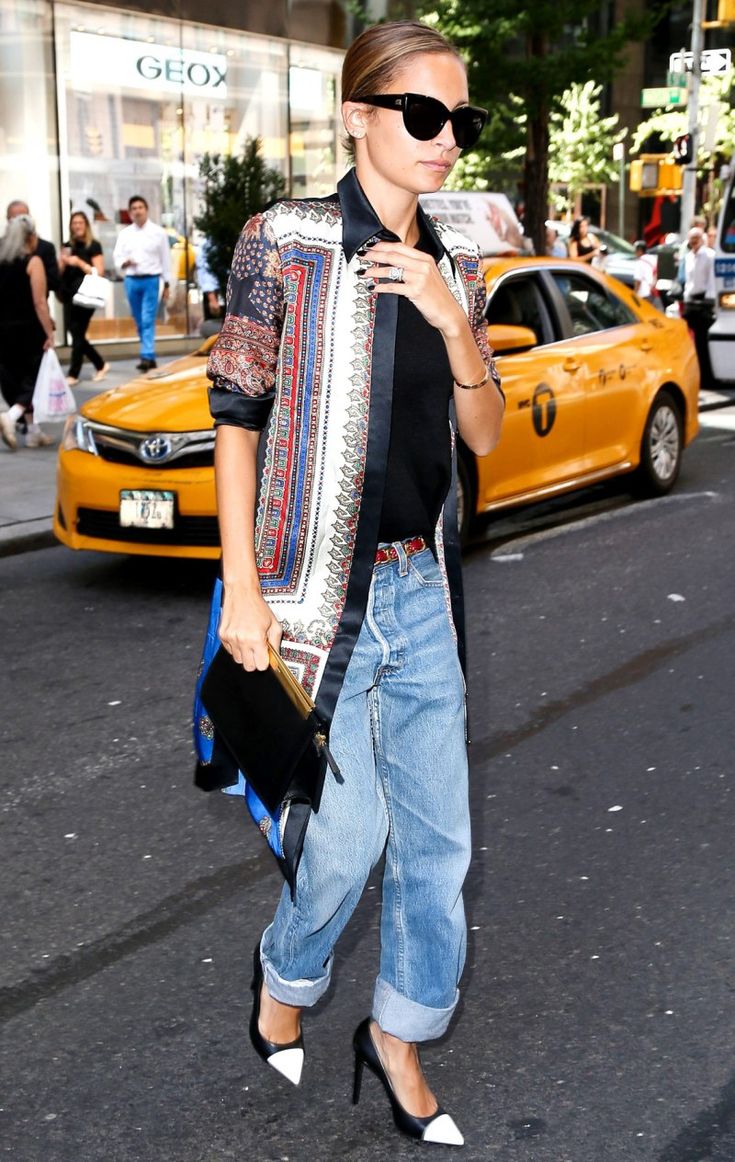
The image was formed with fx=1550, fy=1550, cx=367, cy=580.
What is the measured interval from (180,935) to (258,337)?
187cm

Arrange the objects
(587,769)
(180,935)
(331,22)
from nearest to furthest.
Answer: (180,935), (587,769), (331,22)

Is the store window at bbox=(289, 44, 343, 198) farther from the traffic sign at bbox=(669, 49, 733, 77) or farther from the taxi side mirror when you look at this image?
the taxi side mirror

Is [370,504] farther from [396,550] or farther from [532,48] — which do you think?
[532,48]

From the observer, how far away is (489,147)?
17859mm

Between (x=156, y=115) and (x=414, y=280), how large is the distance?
714 inches

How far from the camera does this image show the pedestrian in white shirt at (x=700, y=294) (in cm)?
1688

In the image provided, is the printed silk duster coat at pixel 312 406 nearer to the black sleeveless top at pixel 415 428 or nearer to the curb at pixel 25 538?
the black sleeveless top at pixel 415 428

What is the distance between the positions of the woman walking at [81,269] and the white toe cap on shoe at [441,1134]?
1366 centimetres

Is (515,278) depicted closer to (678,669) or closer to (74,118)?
(678,669)

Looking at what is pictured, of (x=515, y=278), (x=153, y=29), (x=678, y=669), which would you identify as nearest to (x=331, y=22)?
(x=153, y=29)

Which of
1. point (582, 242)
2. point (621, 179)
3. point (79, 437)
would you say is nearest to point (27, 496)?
point (79, 437)

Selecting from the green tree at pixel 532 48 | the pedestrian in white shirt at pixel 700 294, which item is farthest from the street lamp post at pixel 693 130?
the green tree at pixel 532 48

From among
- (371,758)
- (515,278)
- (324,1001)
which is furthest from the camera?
(515,278)

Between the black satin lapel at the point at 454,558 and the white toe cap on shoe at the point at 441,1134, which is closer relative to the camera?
the black satin lapel at the point at 454,558
